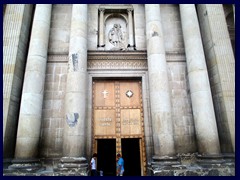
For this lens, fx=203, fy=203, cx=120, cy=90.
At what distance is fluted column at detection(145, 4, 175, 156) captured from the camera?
31.4ft

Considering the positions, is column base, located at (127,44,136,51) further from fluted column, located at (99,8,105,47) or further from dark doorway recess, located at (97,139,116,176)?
dark doorway recess, located at (97,139,116,176)

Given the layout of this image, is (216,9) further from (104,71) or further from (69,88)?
(69,88)

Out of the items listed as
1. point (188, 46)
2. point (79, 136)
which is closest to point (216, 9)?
point (188, 46)

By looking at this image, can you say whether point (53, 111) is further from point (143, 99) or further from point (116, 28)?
point (116, 28)

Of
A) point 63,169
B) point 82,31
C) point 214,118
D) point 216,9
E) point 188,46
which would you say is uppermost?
point 216,9

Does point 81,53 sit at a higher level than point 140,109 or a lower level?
higher

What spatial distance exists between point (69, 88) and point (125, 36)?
5399 millimetres

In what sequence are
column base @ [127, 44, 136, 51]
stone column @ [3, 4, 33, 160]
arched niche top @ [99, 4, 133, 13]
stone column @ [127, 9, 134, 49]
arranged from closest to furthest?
stone column @ [3, 4, 33, 160] < column base @ [127, 44, 136, 51] < stone column @ [127, 9, 134, 49] < arched niche top @ [99, 4, 133, 13]

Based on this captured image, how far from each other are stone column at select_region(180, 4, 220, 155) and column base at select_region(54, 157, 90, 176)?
5.71m

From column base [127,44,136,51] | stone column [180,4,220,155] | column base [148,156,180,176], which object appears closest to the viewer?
column base [148,156,180,176]

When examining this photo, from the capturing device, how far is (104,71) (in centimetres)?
1190

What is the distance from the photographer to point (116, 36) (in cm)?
1304

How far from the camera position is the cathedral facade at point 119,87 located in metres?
9.58

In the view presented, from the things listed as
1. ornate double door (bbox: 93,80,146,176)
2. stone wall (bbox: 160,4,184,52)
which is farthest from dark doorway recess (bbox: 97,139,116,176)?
stone wall (bbox: 160,4,184,52)
